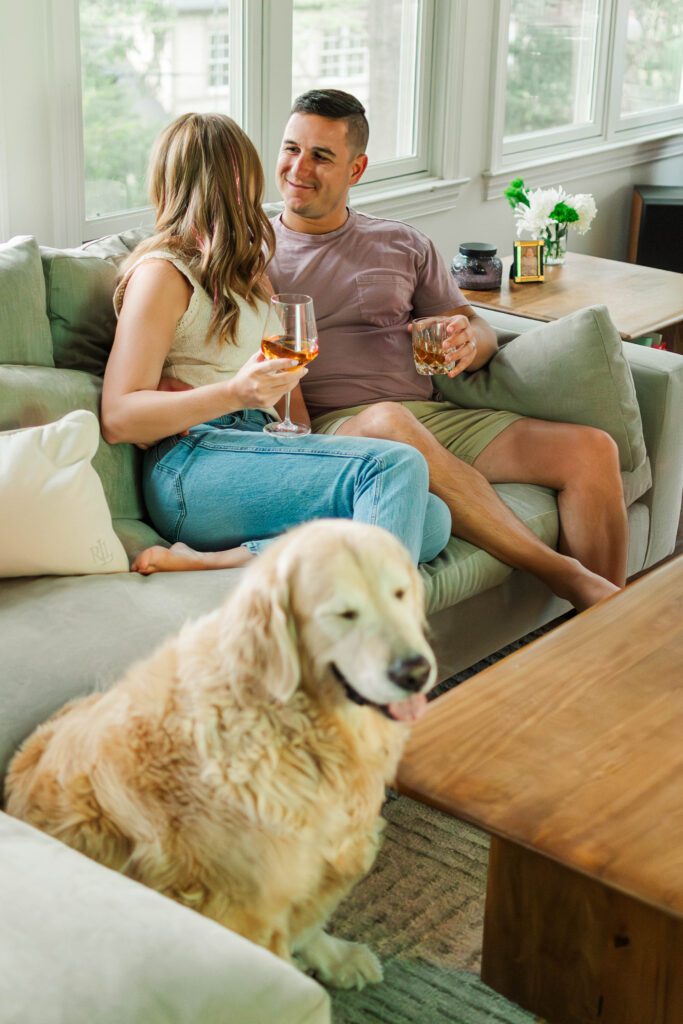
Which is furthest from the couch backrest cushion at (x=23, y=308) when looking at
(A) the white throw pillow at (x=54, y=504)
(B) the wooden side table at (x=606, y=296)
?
(B) the wooden side table at (x=606, y=296)

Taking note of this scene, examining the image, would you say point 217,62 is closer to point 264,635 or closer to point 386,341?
point 386,341

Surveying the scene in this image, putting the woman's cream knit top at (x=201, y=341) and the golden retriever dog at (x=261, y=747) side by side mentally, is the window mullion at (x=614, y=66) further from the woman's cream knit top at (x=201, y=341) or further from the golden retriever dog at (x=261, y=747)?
the golden retriever dog at (x=261, y=747)

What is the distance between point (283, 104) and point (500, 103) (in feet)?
3.84

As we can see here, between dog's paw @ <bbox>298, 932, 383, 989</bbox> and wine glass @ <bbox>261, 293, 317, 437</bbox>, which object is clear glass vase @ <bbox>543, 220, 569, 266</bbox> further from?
dog's paw @ <bbox>298, 932, 383, 989</bbox>

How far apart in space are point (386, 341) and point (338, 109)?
537 millimetres

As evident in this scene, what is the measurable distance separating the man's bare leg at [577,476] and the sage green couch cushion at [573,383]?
0.05 meters

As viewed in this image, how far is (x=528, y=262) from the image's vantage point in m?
3.42

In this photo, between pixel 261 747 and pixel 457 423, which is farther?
pixel 457 423

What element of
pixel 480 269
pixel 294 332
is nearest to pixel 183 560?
pixel 294 332

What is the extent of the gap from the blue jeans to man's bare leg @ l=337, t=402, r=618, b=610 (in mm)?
111

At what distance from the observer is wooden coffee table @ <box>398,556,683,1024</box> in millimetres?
1412

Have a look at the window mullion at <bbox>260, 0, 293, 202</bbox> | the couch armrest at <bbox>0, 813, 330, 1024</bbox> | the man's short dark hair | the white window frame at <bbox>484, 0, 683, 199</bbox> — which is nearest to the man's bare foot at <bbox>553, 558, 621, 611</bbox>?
the man's short dark hair

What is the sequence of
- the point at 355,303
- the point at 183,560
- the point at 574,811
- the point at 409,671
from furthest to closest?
the point at 355,303 → the point at 183,560 → the point at 574,811 → the point at 409,671

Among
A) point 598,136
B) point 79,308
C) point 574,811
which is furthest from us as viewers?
point 598,136
